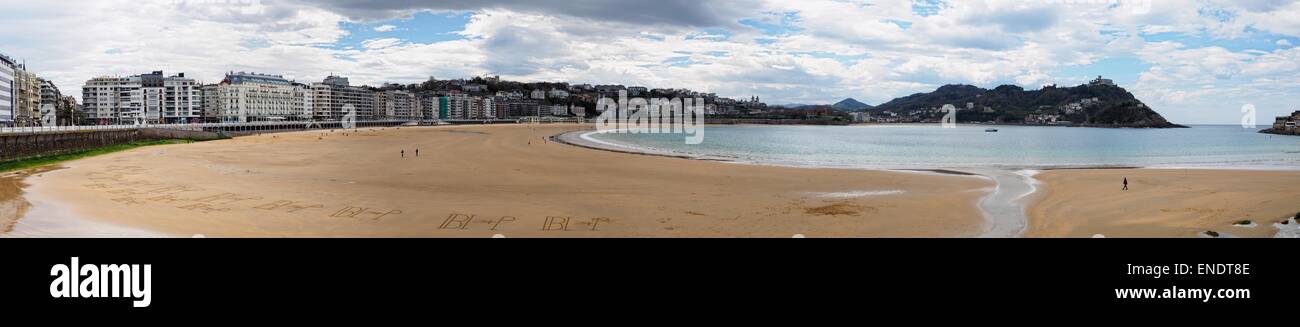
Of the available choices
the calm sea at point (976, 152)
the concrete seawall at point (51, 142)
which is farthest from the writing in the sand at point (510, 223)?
the concrete seawall at point (51, 142)

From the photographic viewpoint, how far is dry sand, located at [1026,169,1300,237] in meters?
11.8

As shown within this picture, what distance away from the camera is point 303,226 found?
11312 millimetres

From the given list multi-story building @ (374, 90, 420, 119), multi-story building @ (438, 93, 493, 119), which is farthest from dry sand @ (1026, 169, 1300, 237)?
multi-story building @ (438, 93, 493, 119)

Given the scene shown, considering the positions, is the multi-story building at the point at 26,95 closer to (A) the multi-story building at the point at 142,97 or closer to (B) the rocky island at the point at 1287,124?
(A) the multi-story building at the point at 142,97

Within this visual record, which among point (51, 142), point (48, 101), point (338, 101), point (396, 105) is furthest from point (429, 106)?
point (51, 142)

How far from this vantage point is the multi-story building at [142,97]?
Answer: 316 ft

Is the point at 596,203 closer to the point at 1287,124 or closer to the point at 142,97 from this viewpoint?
the point at 142,97

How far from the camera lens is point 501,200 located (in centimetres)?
1473

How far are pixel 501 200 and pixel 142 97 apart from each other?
10560cm
